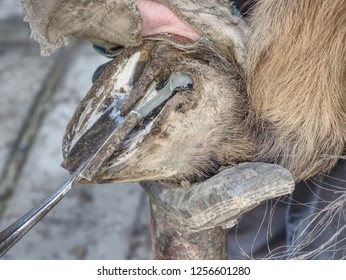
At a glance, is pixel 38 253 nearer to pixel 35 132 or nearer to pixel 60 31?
pixel 35 132

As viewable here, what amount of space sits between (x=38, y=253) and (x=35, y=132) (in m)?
0.37

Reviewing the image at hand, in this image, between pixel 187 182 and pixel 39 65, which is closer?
pixel 187 182

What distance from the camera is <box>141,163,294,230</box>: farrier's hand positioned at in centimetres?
81

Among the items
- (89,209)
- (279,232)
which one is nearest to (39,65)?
(89,209)

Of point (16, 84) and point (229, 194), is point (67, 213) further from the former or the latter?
point (229, 194)

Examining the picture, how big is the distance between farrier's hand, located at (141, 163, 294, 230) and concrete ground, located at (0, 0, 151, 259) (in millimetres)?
655

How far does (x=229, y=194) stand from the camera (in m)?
0.81

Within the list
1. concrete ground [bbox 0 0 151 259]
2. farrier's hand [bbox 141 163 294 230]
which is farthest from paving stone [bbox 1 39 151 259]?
farrier's hand [bbox 141 163 294 230]

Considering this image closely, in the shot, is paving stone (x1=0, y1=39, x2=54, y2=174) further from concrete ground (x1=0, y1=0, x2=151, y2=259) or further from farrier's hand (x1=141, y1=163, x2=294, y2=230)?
farrier's hand (x1=141, y1=163, x2=294, y2=230)

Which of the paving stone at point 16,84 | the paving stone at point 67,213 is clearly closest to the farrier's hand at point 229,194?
the paving stone at point 67,213

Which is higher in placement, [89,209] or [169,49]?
[169,49]

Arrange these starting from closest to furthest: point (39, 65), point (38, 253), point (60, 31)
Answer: point (60, 31), point (38, 253), point (39, 65)

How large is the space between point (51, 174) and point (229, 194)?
2.92 ft

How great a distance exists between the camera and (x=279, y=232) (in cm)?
126
